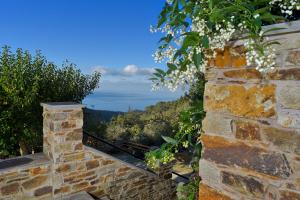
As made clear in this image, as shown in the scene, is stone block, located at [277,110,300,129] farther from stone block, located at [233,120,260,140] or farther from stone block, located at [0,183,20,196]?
stone block, located at [0,183,20,196]

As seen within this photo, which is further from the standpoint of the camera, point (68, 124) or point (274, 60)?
point (68, 124)

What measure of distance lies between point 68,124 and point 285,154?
4182 mm

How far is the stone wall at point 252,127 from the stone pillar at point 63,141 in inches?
141

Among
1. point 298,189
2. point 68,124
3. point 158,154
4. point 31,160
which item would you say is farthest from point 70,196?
point 298,189

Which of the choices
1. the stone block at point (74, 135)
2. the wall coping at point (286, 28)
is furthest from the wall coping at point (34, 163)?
the wall coping at point (286, 28)

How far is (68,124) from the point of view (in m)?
5.03

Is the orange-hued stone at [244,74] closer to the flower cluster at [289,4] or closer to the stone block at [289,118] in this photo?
the stone block at [289,118]

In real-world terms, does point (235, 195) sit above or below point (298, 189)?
below

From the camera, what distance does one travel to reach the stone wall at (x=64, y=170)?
4762mm

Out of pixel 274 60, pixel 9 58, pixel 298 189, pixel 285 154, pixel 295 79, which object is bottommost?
pixel 298 189

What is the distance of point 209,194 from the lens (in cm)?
185

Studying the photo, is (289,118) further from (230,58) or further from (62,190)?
(62,190)

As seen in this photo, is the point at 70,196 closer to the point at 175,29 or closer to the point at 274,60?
the point at 175,29

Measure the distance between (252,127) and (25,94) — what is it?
697cm
